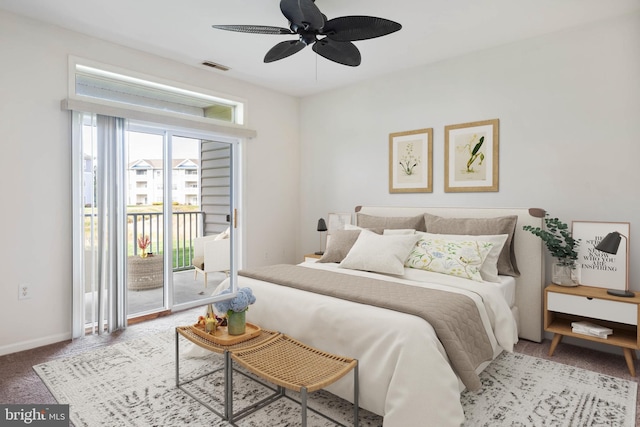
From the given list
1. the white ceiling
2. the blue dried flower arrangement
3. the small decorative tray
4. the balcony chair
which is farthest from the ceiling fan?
the balcony chair

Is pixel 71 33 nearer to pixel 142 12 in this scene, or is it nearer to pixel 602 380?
pixel 142 12

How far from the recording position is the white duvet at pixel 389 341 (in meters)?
1.72

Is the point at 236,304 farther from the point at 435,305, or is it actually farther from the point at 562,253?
the point at 562,253

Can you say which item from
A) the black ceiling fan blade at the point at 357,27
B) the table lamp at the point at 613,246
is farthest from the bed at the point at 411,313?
the black ceiling fan blade at the point at 357,27

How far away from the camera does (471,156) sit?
3627 mm

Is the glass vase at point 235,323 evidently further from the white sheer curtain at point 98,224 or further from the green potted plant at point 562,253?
the green potted plant at point 562,253

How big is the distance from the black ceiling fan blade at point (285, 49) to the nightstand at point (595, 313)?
103 inches

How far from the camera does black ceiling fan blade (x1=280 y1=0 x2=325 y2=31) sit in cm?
204

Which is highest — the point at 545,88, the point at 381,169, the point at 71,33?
the point at 71,33

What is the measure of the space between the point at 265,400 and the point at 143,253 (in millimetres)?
2763

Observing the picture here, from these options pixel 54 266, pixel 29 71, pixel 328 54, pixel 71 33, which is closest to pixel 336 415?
pixel 328 54

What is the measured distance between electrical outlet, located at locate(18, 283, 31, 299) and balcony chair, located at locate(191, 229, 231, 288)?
1733 mm

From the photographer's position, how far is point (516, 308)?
10.3 ft

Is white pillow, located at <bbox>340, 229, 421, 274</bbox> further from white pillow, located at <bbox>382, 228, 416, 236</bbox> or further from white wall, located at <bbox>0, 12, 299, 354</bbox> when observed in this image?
white wall, located at <bbox>0, 12, 299, 354</bbox>
